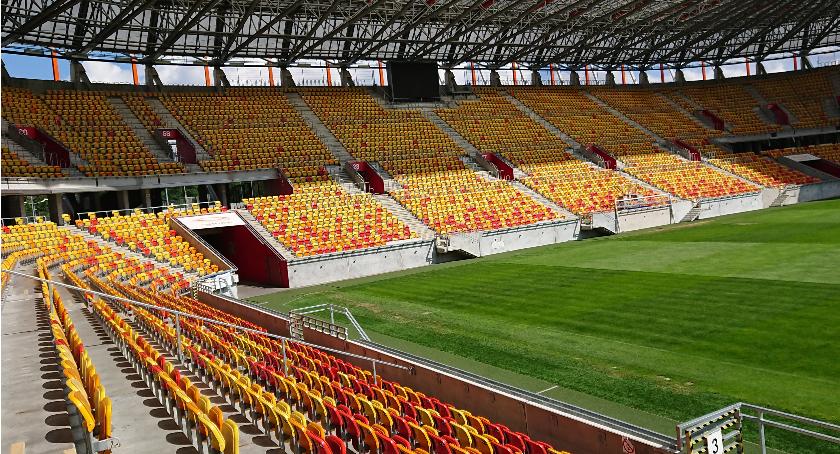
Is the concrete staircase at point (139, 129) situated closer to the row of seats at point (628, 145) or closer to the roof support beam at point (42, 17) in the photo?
the roof support beam at point (42, 17)

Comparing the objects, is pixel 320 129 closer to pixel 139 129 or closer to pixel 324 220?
pixel 139 129

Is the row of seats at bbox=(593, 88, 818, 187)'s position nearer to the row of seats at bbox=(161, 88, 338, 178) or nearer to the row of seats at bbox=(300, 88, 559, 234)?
the row of seats at bbox=(300, 88, 559, 234)

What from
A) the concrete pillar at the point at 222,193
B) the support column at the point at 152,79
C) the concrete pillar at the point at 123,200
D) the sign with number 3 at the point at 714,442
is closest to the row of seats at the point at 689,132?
the concrete pillar at the point at 222,193

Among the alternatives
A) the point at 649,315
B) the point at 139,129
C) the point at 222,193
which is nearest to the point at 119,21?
the point at 139,129

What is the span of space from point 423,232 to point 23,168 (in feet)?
60.1

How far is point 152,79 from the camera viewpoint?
147 ft

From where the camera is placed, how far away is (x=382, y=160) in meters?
43.8

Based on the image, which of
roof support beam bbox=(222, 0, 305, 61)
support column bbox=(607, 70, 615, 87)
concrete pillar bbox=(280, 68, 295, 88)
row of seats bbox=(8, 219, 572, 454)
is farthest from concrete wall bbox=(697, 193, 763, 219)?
row of seats bbox=(8, 219, 572, 454)

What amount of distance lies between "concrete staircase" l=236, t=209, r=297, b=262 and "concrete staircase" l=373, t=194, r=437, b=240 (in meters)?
6.83

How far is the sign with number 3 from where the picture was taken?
321 inches

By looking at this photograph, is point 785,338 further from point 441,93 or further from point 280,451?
point 441,93

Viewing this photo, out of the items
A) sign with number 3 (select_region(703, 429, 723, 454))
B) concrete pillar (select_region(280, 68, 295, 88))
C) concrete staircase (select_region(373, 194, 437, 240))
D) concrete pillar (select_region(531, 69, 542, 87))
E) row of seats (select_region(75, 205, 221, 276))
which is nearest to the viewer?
sign with number 3 (select_region(703, 429, 723, 454))

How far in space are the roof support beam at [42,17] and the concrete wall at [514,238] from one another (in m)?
20.0

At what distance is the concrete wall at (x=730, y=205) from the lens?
42812 millimetres
